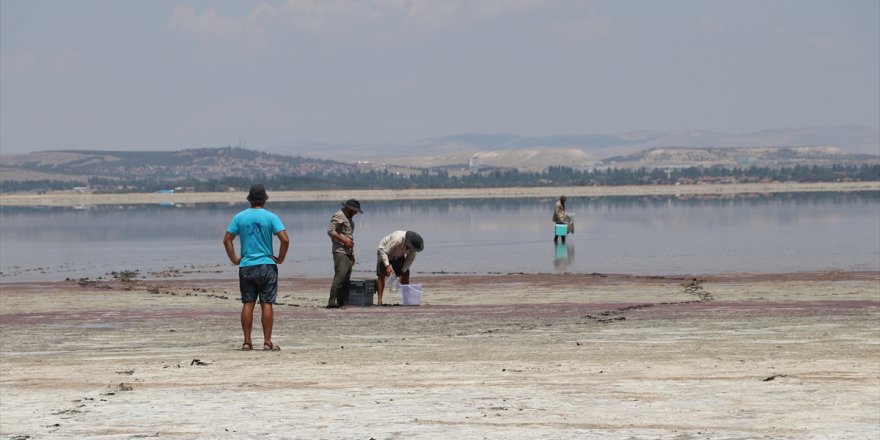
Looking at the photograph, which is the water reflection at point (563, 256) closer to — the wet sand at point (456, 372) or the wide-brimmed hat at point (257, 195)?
the wet sand at point (456, 372)

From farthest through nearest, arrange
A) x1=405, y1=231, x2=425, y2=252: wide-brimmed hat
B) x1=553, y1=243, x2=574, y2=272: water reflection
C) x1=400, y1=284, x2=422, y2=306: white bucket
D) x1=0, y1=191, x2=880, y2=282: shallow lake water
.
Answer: x1=0, y1=191, x2=880, y2=282: shallow lake water, x1=553, y1=243, x2=574, y2=272: water reflection, x1=400, y1=284, x2=422, y2=306: white bucket, x1=405, y1=231, x2=425, y2=252: wide-brimmed hat

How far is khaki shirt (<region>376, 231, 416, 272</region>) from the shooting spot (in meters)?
22.8

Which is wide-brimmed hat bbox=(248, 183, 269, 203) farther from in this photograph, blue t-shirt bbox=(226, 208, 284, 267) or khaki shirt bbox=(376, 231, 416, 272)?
khaki shirt bbox=(376, 231, 416, 272)

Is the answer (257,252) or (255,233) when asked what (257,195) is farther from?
(257,252)

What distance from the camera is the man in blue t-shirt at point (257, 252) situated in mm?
15953

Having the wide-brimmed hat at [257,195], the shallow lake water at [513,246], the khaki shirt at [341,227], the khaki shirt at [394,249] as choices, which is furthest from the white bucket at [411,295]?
the shallow lake water at [513,246]

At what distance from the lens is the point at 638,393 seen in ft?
42.9

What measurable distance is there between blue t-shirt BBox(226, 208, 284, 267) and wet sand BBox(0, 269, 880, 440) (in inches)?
42.8

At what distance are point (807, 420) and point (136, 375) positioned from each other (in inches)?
258

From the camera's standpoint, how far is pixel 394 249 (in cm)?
2302

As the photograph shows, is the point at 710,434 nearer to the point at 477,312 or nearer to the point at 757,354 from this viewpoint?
the point at 757,354

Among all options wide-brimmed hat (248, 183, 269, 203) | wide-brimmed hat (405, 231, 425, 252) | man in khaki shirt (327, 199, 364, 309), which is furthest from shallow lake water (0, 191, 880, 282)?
wide-brimmed hat (248, 183, 269, 203)

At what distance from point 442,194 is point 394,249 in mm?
150027

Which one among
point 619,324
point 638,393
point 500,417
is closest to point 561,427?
point 500,417
